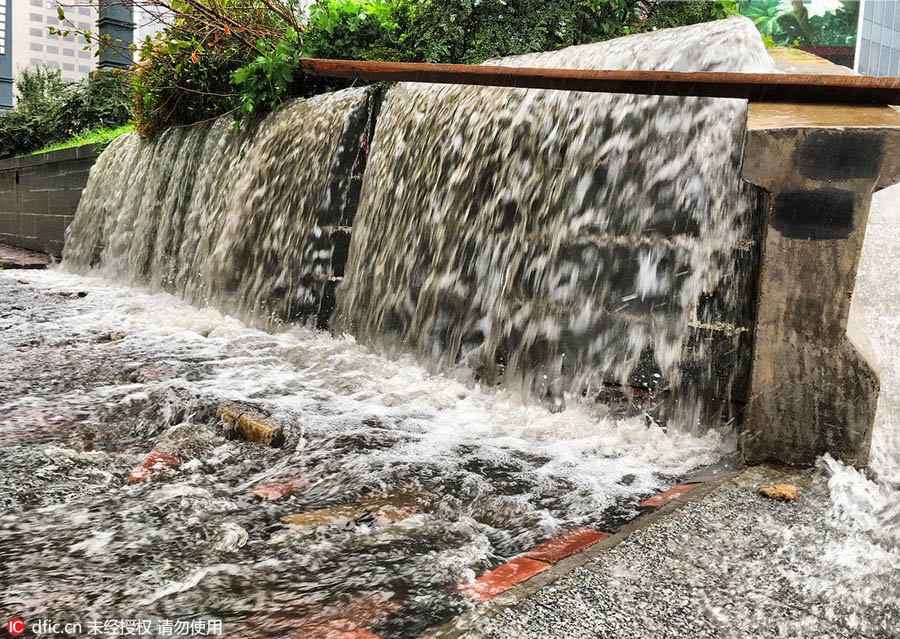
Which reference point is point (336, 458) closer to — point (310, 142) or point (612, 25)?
point (310, 142)

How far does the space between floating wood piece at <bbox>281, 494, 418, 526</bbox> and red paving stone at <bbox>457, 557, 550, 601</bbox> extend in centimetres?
46

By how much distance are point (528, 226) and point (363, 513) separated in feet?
7.20

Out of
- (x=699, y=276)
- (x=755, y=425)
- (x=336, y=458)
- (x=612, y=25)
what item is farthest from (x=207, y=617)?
(x=612, y=25)

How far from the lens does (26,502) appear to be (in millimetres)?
2025

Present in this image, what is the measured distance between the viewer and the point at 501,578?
1.56 m

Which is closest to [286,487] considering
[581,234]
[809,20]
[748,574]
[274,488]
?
[274,488]

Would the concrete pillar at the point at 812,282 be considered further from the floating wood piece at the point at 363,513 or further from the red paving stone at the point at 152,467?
the red paving stone at the point at 152,467

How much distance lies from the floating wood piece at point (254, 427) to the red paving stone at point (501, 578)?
136 cm

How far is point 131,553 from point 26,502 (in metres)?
0.57

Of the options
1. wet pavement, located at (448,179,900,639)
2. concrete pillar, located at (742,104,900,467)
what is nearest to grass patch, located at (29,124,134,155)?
concrete pillar, located at (742,104,900,467)

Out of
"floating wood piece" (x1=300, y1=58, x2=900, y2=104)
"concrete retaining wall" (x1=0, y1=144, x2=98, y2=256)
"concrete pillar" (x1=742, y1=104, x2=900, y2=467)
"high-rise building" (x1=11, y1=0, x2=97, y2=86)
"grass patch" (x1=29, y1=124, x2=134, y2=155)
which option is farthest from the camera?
"high-rise building" (x1=11, y1=0, x2=97, y2=86)

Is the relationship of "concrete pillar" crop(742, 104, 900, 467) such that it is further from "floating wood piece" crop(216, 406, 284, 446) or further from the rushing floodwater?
"floating wood piece" crop(216, 406, 284, 446)

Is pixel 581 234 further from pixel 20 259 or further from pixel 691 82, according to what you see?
pixel 20 259

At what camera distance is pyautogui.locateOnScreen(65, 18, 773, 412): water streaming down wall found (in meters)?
3.07
